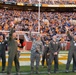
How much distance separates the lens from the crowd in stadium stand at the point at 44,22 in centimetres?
3068

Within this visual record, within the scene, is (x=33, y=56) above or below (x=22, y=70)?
above

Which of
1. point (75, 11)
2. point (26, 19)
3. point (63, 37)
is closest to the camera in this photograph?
point (63, 37)

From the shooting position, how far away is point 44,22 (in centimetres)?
3591

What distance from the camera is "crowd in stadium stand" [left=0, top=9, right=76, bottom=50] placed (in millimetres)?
30681

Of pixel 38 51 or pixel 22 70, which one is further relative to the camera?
pixel 22 70

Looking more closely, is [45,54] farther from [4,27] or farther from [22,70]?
[4,27]

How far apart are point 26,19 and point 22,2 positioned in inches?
293

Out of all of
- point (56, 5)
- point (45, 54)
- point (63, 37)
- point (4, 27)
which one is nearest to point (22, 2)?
point (56, 5)

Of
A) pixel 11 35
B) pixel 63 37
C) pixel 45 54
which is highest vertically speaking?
pixel 11 35

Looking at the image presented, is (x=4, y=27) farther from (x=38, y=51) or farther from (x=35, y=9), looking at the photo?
(x=38, y=51)

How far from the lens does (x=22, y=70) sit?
12.9 m

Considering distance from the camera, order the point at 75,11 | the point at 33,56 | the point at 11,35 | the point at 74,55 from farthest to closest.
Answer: the point at 75,11
the point at 74,55
the point at 33,56
the point at 11,35

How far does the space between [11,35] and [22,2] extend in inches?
1342

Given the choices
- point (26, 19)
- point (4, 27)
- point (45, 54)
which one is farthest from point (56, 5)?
point (45, 54)
